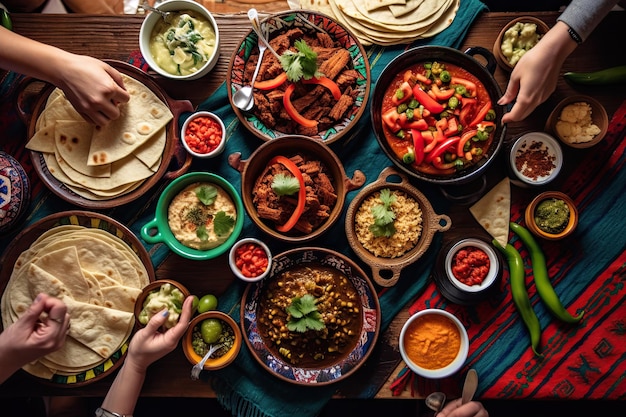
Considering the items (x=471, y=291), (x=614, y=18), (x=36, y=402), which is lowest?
(x=36, y=402)

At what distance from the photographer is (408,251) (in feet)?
9.62

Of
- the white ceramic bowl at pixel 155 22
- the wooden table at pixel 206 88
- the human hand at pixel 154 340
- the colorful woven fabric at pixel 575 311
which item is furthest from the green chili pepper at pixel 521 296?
the white ceramic bowl at pixel 155 22

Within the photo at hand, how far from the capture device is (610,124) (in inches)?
120

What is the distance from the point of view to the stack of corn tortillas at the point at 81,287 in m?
2.85

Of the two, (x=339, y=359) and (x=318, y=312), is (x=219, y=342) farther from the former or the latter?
(x=339, y=359)

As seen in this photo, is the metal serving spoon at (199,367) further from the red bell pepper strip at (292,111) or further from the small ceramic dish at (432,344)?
the red bell pepper strip at (292,111)

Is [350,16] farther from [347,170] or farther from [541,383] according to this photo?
[541,383]

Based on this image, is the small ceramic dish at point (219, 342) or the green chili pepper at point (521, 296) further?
the green chili pepper at point (521, 296)

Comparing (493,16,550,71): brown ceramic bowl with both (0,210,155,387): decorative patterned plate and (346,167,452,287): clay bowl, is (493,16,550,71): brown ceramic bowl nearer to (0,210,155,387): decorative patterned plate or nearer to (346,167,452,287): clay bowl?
(346,167,452,287): clay bowl

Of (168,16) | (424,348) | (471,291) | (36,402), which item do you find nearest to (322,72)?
(168,16)

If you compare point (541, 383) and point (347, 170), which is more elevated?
point (347, 170)

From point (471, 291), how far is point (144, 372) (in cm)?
190

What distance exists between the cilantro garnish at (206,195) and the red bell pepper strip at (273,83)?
674 millimetres

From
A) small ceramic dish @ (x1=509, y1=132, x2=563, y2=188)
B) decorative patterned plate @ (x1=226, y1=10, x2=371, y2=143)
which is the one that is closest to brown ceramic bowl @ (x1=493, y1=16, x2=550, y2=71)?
small ceramic dish @ (x1=509, y1=132, x2=563, y2=188)
